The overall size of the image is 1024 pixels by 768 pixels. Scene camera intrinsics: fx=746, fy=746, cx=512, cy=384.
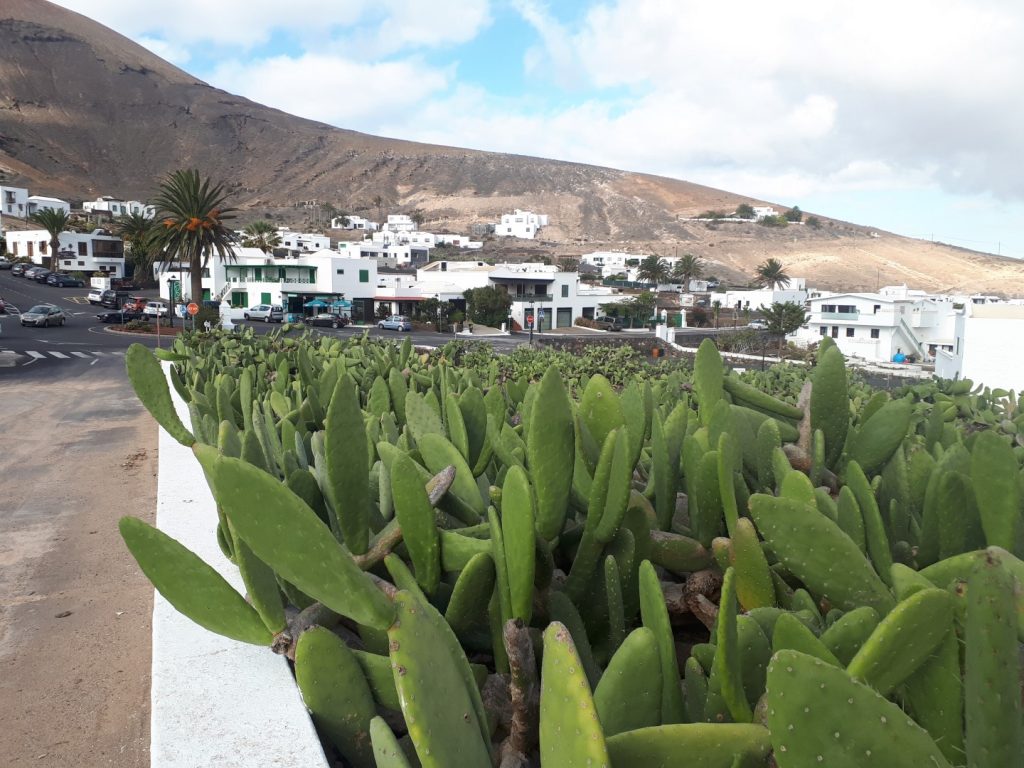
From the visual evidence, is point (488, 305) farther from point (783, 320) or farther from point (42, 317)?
point (42, 317)

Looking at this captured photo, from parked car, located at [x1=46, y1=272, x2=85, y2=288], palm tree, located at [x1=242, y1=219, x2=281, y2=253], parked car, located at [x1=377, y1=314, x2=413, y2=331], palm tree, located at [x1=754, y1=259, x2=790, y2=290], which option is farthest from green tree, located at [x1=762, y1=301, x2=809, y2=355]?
parked car, located at [x1=46, y1=272, x2=85, y2=288]

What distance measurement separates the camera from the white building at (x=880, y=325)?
46.2 meters

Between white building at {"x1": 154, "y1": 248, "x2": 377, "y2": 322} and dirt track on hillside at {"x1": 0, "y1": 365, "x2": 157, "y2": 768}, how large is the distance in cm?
4277

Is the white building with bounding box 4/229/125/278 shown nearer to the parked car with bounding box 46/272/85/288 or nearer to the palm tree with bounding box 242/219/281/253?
the parked car with bounding box 46/272/85/288

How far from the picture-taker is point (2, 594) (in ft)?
15.5

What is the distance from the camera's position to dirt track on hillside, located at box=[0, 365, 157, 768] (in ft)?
10.2

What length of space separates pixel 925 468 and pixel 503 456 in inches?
47.7

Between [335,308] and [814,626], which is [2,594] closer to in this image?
[814,626]

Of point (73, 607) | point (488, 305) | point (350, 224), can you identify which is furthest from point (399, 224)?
point (73, 607)

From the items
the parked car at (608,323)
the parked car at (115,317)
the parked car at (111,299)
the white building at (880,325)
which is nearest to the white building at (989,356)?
the white building at (880,325)

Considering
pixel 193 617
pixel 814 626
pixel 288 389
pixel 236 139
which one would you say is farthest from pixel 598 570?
pixel 236 139

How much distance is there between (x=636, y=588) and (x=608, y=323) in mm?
57648

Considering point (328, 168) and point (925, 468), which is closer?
point (925, 468)

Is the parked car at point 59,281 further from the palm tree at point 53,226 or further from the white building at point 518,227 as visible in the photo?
the white building at point 518,227
